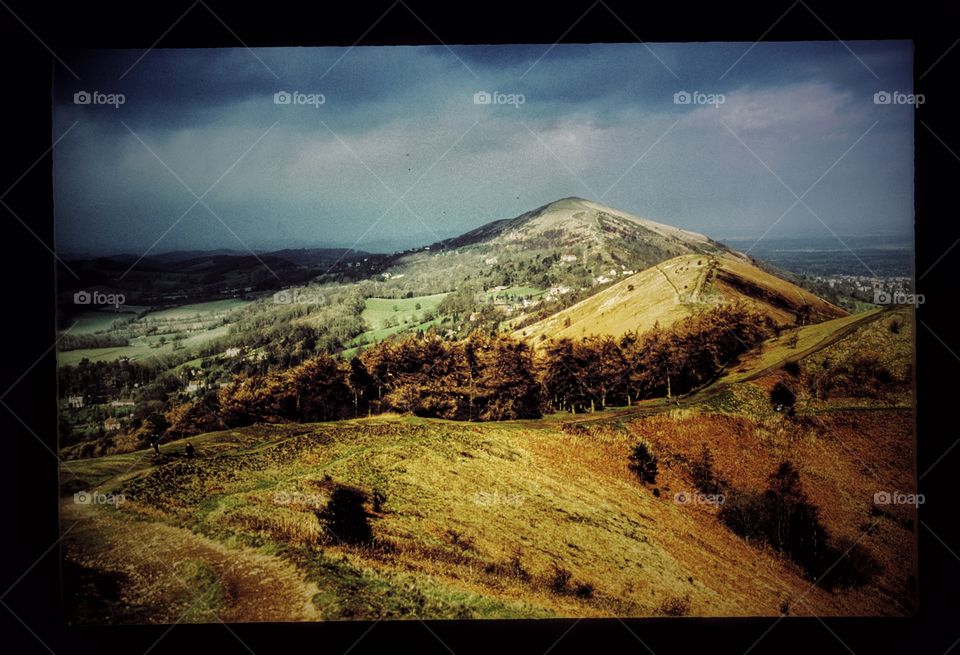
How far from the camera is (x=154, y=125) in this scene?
538cm

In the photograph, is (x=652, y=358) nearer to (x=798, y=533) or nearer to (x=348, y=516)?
(x=798, y=533)

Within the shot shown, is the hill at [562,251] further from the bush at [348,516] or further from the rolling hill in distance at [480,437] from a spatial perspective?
the bush at [348,516]

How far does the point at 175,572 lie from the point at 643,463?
4.46 m

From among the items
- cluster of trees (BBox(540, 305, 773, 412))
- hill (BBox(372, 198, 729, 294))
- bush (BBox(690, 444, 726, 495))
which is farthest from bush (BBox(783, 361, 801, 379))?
hill (BBox(372, 198, 729, 294))

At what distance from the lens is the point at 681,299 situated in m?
5.58

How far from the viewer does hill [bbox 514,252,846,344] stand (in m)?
5.55

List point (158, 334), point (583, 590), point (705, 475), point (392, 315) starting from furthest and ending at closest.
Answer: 1. point (392, 315)
2. point (158, 334)
3. point (705, 475)
4. point (583, 590)

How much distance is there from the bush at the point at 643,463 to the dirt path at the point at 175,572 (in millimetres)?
3137

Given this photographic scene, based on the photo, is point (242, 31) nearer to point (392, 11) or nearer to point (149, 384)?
point (392, 11)

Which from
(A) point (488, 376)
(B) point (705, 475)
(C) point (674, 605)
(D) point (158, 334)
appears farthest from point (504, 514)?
(D) point (158, 334)

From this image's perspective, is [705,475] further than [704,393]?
No

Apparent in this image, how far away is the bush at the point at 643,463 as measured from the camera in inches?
213

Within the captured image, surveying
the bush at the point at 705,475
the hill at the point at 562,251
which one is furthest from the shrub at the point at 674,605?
the hill at the point at 562,251

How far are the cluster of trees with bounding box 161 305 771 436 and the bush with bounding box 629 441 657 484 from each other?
470mm
